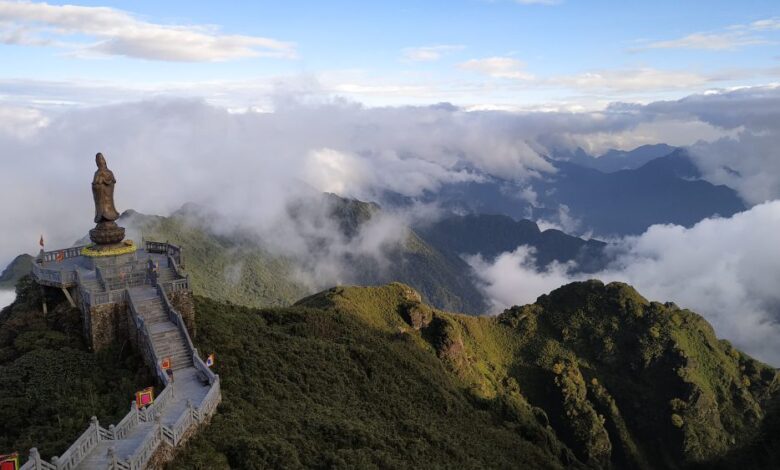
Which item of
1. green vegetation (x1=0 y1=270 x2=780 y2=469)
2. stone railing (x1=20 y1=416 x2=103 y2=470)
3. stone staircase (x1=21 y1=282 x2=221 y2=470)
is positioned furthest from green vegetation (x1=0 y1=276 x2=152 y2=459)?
stone railing (x1=20 y1=416 x2=103 y2=470)

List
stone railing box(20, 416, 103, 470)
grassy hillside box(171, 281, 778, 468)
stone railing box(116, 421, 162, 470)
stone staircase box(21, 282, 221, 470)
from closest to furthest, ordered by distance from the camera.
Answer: stone railing box(20, 416, 103, 470), stone railing box(116, 421, 162, 470), stone staircase box(21, 282, 221, 470), grassy hillside box(171, 281, 778, 468)

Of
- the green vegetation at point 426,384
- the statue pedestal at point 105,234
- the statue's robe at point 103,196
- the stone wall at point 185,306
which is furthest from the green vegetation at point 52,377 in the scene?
the statue's robe at point 103,196

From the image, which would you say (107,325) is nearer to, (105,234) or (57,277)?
(57,277)

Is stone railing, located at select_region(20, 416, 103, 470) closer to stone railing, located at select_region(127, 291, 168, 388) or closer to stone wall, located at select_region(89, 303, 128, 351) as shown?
stone railing, located at select_region(127, 291, 168, 388)

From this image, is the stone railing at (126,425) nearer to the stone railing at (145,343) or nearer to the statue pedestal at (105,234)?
the stone railing at (145,343)

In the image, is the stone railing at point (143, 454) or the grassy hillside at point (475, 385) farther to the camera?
the grassy hillside at point (475, 385)

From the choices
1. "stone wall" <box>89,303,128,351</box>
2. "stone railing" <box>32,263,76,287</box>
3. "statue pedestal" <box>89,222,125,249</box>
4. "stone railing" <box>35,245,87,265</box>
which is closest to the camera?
"stone wall" <box>89,303,128,351</box>

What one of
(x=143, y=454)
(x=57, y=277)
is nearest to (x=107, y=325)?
(x=57, y=277)
